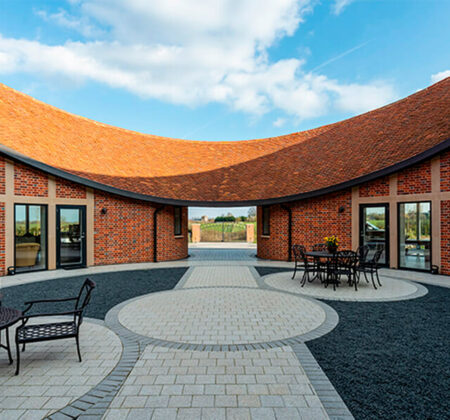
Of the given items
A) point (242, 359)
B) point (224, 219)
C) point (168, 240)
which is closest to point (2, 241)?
point (168, 240)

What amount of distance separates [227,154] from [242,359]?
1498 cm

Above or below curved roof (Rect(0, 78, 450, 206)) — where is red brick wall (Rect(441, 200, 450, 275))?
below

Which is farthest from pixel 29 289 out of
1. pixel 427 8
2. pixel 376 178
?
pixel 427 8

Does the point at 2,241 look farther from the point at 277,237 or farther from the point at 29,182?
the point at 277,237

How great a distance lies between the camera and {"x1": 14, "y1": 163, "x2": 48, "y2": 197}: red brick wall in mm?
9547

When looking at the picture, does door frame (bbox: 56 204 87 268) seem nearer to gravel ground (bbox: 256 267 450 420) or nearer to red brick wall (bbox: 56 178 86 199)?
red brick wall (bbox: 56 178 86 199)

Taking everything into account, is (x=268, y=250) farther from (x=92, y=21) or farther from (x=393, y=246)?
(x=92, y=21)

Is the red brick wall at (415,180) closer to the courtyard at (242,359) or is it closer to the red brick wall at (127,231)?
the courtyard at (242,359)

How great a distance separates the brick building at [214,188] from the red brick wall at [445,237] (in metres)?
0.03

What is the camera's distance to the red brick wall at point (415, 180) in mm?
9688

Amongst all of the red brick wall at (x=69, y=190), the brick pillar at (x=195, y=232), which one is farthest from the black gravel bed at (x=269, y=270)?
the brick pillar at (x=195, y=232)

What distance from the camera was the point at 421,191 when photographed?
32.2 ft

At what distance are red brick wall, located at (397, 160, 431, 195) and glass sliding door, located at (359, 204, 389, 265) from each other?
849mm

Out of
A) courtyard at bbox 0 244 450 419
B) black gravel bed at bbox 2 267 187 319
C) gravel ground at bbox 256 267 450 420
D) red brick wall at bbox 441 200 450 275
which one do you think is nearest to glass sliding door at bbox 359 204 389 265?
red brick wall at bbox 441 200 450 275
